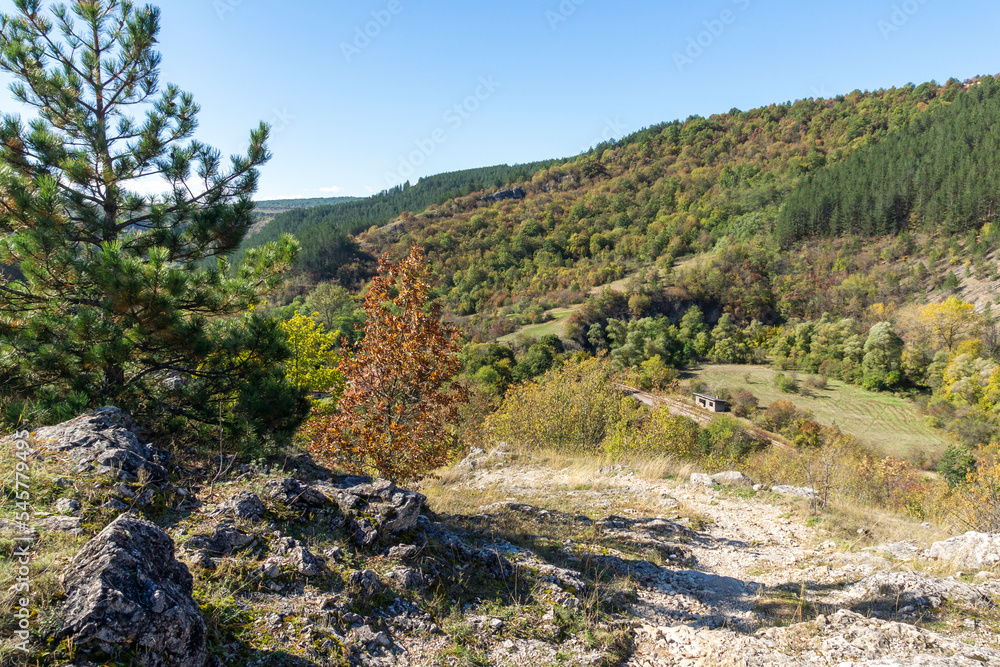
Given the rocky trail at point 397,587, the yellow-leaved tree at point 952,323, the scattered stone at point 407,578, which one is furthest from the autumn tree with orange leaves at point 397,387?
the yellow-leaved tree at point 952,323

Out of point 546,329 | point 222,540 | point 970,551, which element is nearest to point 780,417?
point 546,329

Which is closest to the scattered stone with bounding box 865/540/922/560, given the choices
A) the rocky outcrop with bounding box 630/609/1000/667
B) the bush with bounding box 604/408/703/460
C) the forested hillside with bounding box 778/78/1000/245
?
the rocky outcrop with bounding box 630/609/1000/667

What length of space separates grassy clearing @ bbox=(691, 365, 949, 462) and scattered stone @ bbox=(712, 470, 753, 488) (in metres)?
36.5

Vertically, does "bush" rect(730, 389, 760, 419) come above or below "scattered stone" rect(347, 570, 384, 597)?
below

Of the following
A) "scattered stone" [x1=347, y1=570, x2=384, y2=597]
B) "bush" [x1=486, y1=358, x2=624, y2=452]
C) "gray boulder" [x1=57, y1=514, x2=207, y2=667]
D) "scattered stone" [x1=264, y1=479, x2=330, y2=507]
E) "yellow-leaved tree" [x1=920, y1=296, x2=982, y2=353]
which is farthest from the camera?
"yellow-leaved tree" [x1=920, y1=296, x2=982, y2=353]

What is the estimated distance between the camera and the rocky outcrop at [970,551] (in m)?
5.62

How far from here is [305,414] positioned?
6840 millimetres

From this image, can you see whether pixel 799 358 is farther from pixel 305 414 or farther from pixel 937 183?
pixel 305 414

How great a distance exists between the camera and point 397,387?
6926 mm

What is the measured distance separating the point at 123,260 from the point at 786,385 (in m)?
62.3

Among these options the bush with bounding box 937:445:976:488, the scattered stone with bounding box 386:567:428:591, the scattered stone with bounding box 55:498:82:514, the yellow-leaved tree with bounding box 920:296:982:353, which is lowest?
the bush with bounding box 937:445:976:488

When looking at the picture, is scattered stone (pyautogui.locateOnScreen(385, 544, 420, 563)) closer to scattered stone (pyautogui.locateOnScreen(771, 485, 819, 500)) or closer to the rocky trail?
the rocky trail

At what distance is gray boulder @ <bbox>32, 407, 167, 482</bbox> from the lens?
3.85 m

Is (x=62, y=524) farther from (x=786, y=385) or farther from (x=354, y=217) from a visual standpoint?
(x=354, y=217)
